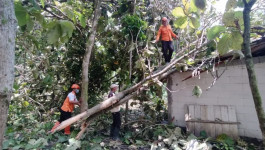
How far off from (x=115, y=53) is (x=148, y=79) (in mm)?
2036

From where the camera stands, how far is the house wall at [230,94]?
Answer: 472 centimetres

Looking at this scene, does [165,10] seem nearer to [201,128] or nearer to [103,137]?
[201,128]

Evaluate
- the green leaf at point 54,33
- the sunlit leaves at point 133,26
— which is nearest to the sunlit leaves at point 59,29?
the green leaf at point 54,33

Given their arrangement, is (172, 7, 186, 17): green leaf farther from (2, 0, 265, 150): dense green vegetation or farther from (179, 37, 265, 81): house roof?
(179, 37, 265, 81): house roof

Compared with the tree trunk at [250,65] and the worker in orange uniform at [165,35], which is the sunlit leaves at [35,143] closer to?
the worker in orange uniform at [165,35]

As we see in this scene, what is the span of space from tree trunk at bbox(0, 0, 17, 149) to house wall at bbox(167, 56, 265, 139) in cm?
522

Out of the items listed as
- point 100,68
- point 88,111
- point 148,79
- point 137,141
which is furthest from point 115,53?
point 137,141

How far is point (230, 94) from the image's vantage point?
5.14 metres

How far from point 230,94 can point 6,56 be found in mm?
5344

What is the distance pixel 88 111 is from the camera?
4.88 m

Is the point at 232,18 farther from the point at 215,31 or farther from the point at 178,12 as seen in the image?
Result: the point at 178,12

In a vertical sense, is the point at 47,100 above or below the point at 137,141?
above

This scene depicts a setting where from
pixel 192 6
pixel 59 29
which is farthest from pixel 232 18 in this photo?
pixel 59 29

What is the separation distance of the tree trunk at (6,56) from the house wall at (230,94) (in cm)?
522
